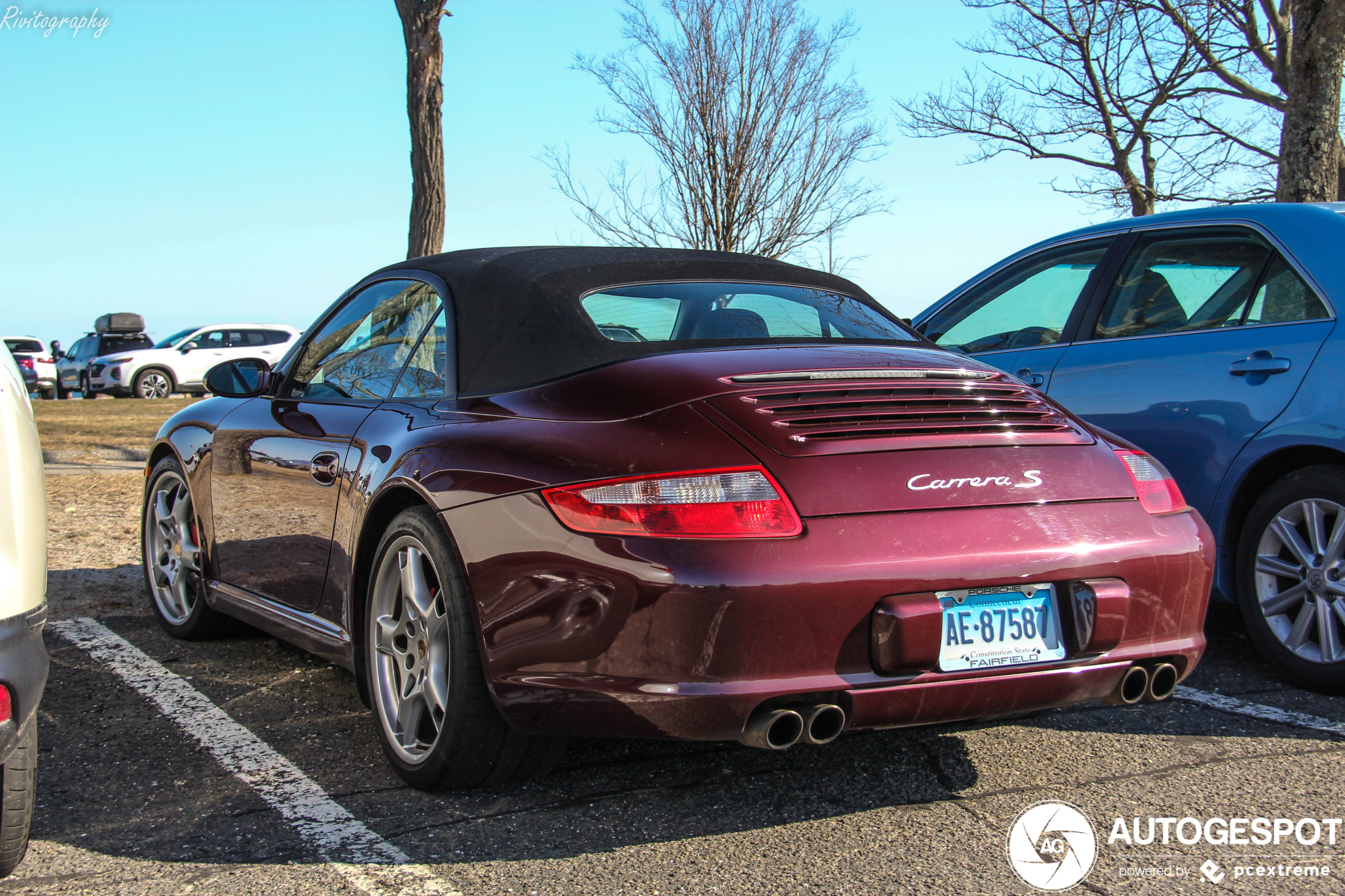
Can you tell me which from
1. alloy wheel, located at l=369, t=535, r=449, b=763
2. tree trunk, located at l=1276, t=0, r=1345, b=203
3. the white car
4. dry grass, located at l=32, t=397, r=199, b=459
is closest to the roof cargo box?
the white car

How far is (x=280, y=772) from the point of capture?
10.5ft

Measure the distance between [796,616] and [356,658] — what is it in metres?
1.45

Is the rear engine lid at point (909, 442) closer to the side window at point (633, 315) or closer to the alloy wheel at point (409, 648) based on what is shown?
the side window at point (633, 315)

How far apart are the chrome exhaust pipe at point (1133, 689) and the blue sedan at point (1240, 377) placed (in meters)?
1.37

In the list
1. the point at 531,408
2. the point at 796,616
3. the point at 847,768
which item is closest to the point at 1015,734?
the point at 847,768

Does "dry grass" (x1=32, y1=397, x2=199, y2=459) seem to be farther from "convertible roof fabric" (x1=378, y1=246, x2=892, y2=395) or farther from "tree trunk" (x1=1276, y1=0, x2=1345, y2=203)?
"tree trunk" (x1=1276, y1=0, x2=1345, y2=203)

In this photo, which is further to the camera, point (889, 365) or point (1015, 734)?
point (1015, 734)

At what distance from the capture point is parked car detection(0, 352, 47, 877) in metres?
2.20

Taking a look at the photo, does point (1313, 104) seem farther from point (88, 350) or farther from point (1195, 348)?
point (88, 350)

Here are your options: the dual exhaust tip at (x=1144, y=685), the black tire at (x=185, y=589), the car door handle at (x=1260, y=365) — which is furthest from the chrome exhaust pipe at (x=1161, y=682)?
the black tire at (x=185, y=589)

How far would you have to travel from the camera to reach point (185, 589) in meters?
4.70

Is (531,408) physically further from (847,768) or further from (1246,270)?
(1246,270)

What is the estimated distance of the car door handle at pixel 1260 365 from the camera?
400 centimetres

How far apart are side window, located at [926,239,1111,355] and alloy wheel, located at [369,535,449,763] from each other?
297cm
